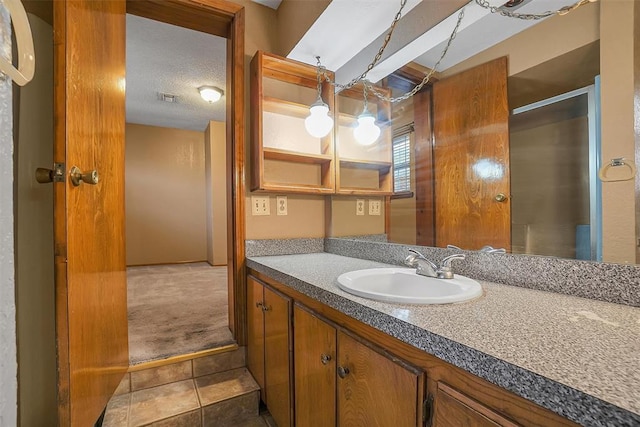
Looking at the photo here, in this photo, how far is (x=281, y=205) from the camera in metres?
1.83

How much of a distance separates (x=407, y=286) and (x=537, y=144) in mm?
662

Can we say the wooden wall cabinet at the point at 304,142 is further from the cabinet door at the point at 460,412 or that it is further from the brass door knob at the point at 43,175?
the cabinet door at the point at 460,412

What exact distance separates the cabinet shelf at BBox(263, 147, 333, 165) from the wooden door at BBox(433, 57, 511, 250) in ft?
2.35

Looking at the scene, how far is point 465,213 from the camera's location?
3.84 ft

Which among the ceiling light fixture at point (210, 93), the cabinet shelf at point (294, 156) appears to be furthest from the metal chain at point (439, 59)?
the ceiling light fixture at point (210, 93)

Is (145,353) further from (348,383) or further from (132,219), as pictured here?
(132,219)

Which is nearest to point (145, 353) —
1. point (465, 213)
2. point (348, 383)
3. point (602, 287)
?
point (348, 383)

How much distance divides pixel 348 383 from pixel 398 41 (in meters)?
1.48

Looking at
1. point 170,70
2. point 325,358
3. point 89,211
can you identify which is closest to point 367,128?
point 325,358

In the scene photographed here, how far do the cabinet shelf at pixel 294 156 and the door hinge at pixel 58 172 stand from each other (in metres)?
0.95

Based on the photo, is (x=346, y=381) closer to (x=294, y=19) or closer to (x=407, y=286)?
(x=407, y=286)

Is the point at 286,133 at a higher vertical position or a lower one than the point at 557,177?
higher

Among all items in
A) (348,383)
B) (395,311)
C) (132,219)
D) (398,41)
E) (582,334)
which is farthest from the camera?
(132,219)

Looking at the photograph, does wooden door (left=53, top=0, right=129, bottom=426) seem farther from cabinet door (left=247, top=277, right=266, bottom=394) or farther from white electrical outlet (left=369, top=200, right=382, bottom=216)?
white electrical outlet (left=369, top=200, right=382, bottom=216)
